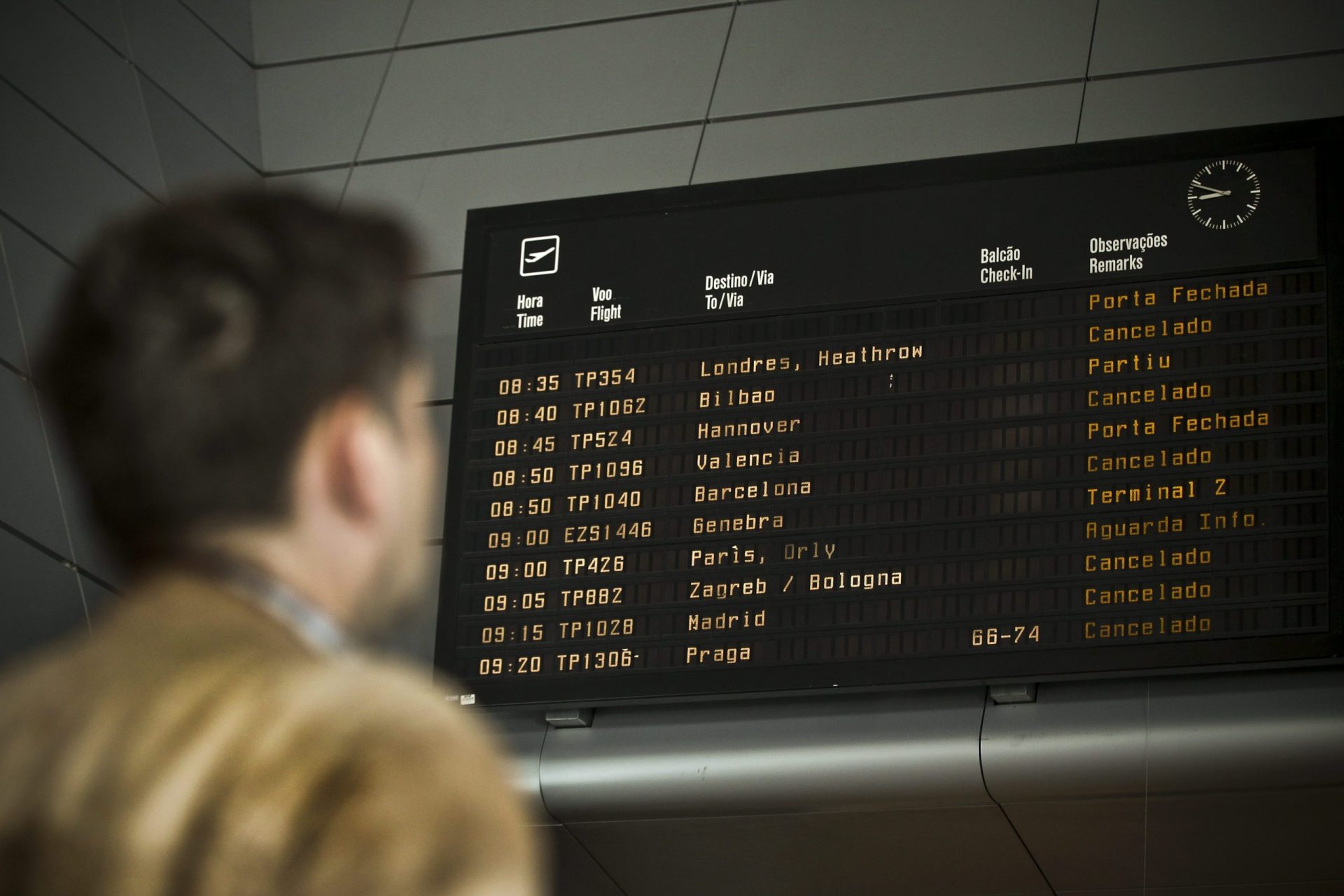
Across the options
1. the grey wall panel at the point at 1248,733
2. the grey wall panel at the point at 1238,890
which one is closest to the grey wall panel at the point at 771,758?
the grey wall panel at the point at 1248,733

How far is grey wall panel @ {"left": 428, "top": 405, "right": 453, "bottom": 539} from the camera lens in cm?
567

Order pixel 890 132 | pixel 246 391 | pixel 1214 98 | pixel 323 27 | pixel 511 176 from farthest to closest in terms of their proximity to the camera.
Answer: pixel 323 27, pixel 511 176, pixel 890 132, pixel 1214 98, pixel 246 391

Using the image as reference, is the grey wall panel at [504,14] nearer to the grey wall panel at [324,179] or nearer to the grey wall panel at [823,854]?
the grey wall panel at [324,179]

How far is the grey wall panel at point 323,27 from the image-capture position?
23.5 feet

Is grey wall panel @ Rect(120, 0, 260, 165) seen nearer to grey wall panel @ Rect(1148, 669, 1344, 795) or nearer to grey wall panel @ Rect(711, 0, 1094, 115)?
grey wall panel @ Rect(711, 0, 1094, 115)

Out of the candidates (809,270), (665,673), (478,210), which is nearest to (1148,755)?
(665,673)

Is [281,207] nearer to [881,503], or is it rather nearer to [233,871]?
[233,871]

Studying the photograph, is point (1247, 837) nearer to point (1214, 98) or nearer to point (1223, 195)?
point (1223, 195)

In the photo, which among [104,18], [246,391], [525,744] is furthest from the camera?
[104,18]

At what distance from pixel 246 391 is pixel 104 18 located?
616cm

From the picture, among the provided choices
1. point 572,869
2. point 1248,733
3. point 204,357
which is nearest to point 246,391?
point 204,357

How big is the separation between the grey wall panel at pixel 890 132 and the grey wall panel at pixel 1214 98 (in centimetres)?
12

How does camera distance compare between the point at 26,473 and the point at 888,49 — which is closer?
the point at 26,473

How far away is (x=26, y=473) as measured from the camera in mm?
5629
